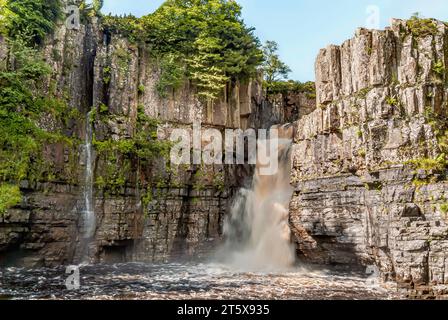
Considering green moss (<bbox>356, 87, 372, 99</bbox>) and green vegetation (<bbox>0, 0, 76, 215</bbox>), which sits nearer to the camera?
green vegetation (<bbox>0, 0, 76, 215</bbox>)

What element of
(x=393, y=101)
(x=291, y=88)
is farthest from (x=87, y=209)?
(x=291, y=88)

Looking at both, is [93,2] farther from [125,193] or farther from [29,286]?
[29,286]

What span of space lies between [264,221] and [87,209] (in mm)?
10403

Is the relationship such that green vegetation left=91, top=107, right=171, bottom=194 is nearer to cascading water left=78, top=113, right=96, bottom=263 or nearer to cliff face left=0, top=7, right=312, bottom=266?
cliff face left=0, top=7, right=312, bottom=266

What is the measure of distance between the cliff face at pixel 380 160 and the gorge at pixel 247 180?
2.5 inches

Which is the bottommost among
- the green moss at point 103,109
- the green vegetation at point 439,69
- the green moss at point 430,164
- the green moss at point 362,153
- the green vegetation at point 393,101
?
the green moss at point 430,164

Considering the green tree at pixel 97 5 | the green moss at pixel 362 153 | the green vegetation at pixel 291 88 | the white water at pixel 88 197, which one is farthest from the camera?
the green vegetation at pixel 291 88

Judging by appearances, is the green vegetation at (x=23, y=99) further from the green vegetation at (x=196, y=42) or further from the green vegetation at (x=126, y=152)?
the green vegetation at (x=196, y=42)

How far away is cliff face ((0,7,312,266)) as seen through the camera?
2317 cm

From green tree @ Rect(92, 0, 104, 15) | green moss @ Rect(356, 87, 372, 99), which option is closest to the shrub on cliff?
green tree @ Rect(92, 0, 104, 15)

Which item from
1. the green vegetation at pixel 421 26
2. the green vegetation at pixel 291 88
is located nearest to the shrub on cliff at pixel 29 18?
the green vegetation at pixel 291 88

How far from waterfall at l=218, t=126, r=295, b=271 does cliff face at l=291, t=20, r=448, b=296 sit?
4.03ft

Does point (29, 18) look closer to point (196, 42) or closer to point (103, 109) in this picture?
point (103, 109)

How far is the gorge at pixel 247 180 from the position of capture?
19.0 m
